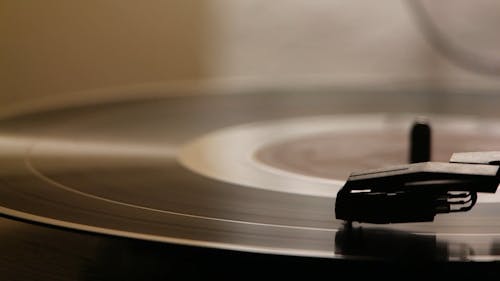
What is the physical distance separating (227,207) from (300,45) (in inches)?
33.0

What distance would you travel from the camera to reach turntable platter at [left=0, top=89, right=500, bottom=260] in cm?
45

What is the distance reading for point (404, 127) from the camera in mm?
885

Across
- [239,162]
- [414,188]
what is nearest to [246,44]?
[239,162]

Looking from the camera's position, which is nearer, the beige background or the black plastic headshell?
the black plastic headshell

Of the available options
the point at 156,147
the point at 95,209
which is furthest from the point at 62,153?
the point at 95,209

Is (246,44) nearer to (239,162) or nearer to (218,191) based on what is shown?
(239,162)

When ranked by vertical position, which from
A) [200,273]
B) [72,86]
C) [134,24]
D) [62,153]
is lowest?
[200,273]

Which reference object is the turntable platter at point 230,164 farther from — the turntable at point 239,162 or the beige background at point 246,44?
the beige background at point 246,44

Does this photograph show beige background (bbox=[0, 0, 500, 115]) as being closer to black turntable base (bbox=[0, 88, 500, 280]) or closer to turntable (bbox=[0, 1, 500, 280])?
turntable (bbox=[0, 1, 500, 280])

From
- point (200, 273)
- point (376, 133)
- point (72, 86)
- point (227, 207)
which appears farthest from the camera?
point (72, 86)

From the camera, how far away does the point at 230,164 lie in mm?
673

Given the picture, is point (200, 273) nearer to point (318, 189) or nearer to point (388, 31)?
point (318, 189)

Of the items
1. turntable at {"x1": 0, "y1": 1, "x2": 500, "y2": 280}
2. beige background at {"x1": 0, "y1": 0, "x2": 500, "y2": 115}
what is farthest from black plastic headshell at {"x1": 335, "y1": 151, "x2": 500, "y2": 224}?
beige background at {"x1": 0, "y1": 0, "x2": 500, "y2": 115}

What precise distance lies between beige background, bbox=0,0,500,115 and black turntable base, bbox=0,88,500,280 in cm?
26
